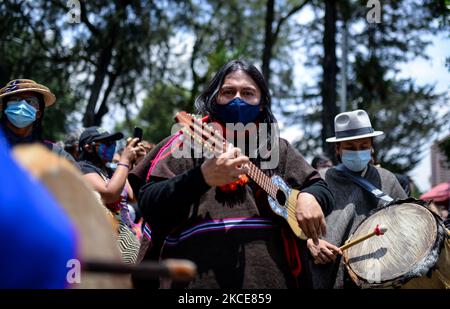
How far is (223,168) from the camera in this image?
7.01 ft

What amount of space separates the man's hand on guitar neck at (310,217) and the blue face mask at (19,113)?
1.81m

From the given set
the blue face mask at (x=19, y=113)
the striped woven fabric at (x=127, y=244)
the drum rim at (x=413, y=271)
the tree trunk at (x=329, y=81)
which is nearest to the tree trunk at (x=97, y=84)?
the tree trunk at (x=329, y=81)

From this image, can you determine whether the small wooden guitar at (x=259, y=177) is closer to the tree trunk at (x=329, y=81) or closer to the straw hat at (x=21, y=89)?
the straw hat at (x=21, y=89)

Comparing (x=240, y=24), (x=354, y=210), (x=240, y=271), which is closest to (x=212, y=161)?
(x=240, y=271)

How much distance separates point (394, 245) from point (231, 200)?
1472 mm

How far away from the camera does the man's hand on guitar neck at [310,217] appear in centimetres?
251

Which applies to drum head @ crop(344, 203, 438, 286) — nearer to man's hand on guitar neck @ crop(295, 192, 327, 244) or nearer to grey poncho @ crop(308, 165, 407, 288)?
grey poncho @ crop(308, 165, 407, 288)

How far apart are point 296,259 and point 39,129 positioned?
201 centimetres

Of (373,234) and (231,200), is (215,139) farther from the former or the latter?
(373,234)

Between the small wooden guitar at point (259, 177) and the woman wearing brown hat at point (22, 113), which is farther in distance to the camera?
the woman wearing brown hat at point (22, 113)

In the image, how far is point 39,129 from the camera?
12.0 ft

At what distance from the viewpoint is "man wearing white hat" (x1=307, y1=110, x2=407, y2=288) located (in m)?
3.85

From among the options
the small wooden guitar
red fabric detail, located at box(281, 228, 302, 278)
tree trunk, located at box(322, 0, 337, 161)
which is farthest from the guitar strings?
tree trunk, located at box(322, 0, 337, 161)

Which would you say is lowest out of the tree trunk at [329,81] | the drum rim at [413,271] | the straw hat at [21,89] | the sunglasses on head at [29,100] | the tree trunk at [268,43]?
the drum rim at [413,271]
